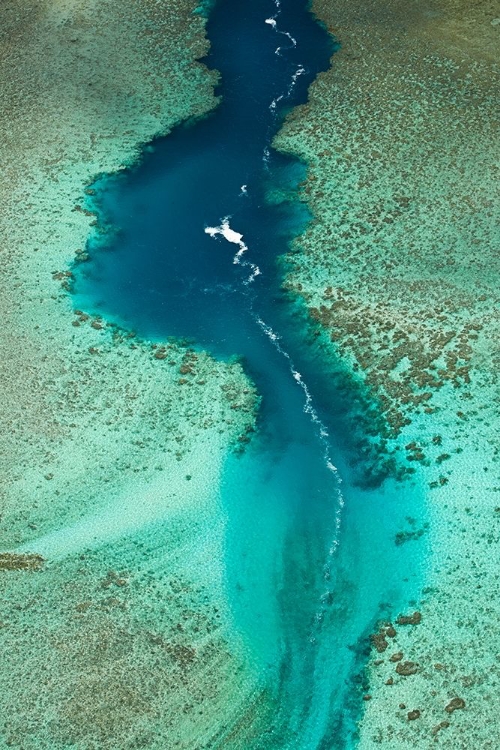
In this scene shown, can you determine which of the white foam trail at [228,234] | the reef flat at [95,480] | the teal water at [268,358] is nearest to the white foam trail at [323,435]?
the teal water at [268,358]

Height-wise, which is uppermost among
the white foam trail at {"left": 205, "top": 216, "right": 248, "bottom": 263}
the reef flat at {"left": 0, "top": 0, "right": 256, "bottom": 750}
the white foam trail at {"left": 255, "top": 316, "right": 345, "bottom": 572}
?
the white foam trail at {"left": 205, "top": 216, "right": 248, "bottom": 263}

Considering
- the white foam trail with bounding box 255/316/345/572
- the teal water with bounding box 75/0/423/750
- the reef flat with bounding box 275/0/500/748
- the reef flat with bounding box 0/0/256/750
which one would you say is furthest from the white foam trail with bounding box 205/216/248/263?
the reef flat with bounding box 0/0/256/750

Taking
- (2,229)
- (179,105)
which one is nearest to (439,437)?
(2,229)

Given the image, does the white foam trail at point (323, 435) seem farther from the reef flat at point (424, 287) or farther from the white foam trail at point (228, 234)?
the white foam trail at point (228, 234)

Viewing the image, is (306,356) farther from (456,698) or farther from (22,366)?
(456,698)

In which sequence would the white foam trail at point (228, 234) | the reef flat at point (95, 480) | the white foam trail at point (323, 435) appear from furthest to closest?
1. the white foam trail at point (228, 234)
2. the white foam trail at point (323, 435)
3. the reef flat at point (95, 480)

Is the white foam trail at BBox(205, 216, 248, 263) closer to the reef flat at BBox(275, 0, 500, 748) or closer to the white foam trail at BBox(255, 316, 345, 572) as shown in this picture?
the reef flat at BBox(275, 0, 500, 748)
